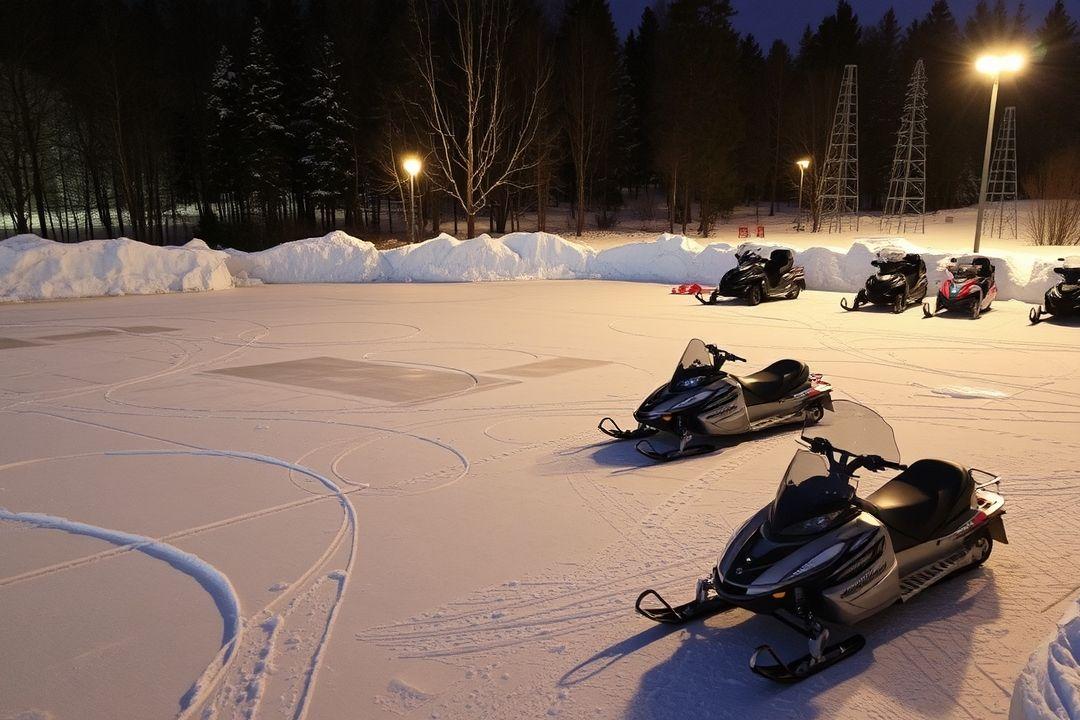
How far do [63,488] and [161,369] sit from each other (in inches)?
166

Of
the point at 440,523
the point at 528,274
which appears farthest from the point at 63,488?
the point at 528,274

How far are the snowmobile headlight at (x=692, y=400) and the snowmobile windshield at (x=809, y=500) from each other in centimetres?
228

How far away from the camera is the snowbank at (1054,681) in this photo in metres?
2.16

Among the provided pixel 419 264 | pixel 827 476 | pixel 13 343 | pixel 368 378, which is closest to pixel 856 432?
pixel 827 476

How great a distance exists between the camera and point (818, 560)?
2988 mm

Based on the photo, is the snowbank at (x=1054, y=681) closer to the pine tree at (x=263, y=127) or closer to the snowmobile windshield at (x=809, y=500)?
the snowmobile windshield at (x=809, y=500)

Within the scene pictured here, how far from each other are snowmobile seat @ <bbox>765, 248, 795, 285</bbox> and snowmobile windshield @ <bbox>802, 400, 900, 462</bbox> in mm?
11927

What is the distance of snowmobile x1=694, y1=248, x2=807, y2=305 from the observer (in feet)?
47.4

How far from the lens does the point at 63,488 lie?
5094mm

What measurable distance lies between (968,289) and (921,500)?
10511 millimetres

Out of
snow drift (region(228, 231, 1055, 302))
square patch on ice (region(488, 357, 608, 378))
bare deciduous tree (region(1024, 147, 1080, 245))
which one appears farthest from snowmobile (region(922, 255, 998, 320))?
bare deciduous tree (region(1024, 147, 1080, 245))

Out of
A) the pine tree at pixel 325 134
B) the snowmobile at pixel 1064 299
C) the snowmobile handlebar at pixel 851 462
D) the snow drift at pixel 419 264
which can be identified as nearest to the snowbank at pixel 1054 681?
the snowmobile handlebar at pixel 851 462

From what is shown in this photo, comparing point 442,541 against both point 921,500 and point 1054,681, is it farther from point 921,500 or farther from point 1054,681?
point 1054,681

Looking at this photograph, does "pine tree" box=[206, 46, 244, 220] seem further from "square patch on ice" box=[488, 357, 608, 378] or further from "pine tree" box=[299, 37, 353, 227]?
"square patch on ice" box=[488, 357, 608, 378]
